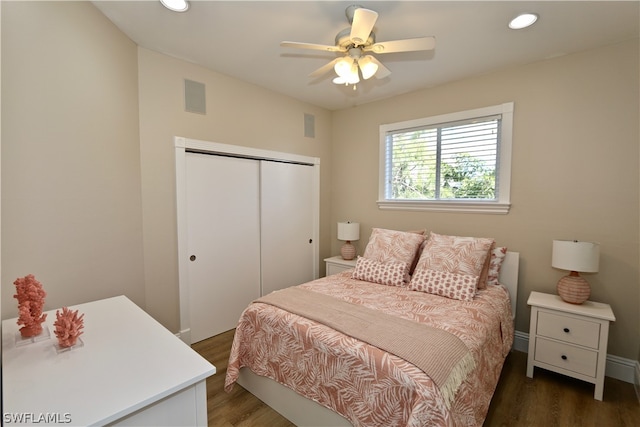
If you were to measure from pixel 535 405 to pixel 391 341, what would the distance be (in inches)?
53.9

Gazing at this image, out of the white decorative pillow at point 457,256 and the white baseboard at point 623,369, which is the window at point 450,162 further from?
the white baseboard at point 623,369

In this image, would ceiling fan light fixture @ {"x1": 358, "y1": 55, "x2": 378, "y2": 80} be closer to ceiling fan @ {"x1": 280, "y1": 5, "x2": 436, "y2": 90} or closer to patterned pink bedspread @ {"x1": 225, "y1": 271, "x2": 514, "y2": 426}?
ceiling fan @ {"x1": 280, "y1": 5, "x2": 436, "y2": 90}

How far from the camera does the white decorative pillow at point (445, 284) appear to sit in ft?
7.43

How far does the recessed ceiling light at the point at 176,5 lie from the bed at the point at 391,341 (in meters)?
2.06

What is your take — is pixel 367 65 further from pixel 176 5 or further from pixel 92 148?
pixel 92 148

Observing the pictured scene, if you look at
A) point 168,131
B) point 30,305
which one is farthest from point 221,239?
point 30,305

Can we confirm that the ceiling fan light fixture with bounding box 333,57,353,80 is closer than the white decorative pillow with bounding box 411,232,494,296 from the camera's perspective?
Yes

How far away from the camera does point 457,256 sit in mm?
2494

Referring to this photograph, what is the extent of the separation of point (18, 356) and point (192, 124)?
211cm

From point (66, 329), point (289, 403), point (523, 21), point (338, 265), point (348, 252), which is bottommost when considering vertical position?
point (289, 403)

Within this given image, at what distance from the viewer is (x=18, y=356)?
1.12 m

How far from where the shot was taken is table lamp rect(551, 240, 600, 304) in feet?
7.04

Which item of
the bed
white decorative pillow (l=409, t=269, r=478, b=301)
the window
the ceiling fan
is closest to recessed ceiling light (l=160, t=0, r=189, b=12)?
the ceiling fan

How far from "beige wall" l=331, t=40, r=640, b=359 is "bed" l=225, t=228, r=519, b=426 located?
312 mm
